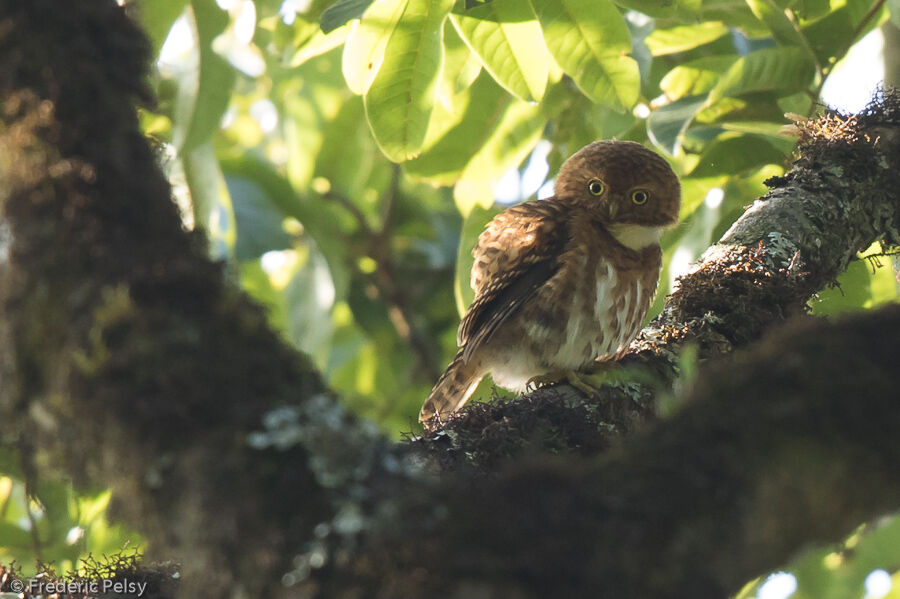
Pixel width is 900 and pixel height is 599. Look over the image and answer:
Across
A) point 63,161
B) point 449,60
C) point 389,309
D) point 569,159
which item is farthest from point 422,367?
point 63,161

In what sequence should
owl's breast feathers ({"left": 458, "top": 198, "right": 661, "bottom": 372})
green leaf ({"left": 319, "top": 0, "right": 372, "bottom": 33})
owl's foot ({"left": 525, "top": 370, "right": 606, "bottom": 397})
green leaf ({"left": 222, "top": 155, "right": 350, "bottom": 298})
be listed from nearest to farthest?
green leaf ({"left": 319, "top": 0, "right": 372, "bottom": 33}) < owl's foot ({"left": 525, "top": 370, "right": 606, "bottom": 397}) < owl's breast feathers ({"left": 458, "top": 198, "right": 661, "bottom": 372}) < green leaf ({"left": 222, "top": 155, "right": 350, "bottom": 298})

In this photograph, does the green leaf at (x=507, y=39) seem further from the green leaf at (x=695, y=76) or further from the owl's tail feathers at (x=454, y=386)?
the owl's tail feathers at (x=454, y=386)

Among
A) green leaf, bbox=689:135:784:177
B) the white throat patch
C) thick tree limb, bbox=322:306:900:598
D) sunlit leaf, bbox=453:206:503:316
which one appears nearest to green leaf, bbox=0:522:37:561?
sunlit leaf, bbox=453:206:503:316

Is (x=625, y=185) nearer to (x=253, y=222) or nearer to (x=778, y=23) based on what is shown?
(x=778, y=23)

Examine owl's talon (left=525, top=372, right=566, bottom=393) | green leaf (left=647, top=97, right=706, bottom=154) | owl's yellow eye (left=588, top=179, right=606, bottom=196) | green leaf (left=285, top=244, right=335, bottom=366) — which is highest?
green leaf (left=647, top=97, right=706, bottom=154)

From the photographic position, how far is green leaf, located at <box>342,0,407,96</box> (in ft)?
9.71

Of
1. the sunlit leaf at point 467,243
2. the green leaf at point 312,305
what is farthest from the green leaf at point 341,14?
the green leaf at point 312,305

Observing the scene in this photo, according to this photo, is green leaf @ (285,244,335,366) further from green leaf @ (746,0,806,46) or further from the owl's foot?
green leaf @ (746,0,806,46)

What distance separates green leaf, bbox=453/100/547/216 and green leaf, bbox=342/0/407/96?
36.4 inches

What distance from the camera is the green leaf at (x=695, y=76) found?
385cm

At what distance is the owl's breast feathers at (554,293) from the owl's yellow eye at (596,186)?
0.13 meters

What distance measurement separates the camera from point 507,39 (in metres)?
3.00

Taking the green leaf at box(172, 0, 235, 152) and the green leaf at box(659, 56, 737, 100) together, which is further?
the green leaf at box(659, 56, 737, 100)

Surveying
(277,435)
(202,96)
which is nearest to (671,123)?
(202,96)
